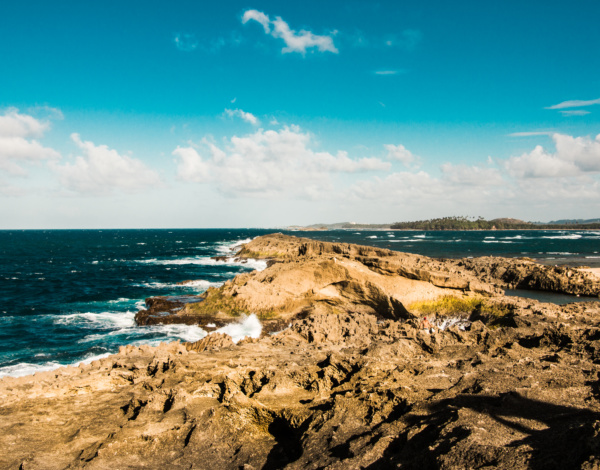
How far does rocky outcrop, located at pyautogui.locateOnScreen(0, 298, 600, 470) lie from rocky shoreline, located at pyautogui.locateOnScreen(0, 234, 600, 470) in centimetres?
3

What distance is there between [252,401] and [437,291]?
49.2 ft

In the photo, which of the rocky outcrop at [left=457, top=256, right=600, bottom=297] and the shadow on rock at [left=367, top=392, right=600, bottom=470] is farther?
the rocky outcrop at [left=457, top=256, right=600, bottom=297]

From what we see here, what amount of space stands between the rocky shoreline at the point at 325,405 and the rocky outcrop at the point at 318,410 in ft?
0.08

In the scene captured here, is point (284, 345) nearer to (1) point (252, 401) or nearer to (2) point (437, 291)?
(1) point (252, 401)

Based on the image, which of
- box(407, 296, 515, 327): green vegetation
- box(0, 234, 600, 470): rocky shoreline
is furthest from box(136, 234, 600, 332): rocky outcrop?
box(0, 234, 600, 470): rocky shoreline

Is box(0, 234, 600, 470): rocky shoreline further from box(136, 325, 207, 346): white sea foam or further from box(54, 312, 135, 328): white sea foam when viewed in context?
box(54, 312, 135, 328): white sea foam

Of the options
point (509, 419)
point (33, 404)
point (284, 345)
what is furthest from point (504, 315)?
point (33, 404)

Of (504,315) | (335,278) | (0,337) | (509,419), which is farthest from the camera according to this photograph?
(335,278)

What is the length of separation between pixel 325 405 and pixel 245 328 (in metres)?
11.3

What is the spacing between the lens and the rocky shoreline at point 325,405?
16.6 ft

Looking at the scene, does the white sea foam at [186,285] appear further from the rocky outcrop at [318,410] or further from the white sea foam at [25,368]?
the rocky outcrop at [318,410]

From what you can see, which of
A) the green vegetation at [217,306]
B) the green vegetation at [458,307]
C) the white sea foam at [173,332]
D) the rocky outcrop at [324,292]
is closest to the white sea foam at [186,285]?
the rocky outcrop at [324,292]

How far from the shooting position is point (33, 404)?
736 centimetres

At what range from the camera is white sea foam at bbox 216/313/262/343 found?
55.8ft
